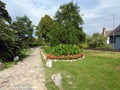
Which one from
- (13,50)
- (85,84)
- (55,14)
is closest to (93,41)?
(55,14)

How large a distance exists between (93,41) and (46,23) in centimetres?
2329

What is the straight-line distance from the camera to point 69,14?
40.3 meters

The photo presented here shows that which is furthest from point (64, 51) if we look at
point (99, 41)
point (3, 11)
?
point (99, 41)

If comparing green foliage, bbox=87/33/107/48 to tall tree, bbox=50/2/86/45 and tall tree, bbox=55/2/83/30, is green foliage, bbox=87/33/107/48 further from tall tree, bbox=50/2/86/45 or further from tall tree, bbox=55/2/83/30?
tall tree, bbox=55/2/83/30

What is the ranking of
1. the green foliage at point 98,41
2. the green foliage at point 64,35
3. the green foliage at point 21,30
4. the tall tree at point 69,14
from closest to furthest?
the green foliage at point 21,30, the green foliage at point 64,35, the tall tree at point 69,14, the green foliage at point 98,41

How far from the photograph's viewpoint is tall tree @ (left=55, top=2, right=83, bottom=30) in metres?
40.0

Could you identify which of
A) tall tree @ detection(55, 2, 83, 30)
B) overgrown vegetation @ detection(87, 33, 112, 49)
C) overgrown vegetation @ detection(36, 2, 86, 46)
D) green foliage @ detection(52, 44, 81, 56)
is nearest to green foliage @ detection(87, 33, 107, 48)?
overgrown vegetation @ detection(87, 33, 112, 49)

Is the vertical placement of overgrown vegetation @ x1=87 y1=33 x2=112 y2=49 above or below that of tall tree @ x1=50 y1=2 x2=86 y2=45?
below

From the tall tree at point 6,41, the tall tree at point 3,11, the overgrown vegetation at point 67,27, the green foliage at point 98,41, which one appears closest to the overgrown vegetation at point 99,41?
the green foliage at point 98,41

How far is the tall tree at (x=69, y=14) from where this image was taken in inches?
1576

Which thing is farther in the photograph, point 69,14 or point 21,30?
point 69,14

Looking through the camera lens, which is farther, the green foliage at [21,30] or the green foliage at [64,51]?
the green foliage at [21,30]

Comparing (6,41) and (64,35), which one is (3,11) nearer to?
(6,41)

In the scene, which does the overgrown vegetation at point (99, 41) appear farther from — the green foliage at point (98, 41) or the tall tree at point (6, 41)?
the tall tree at point (6, 41)
